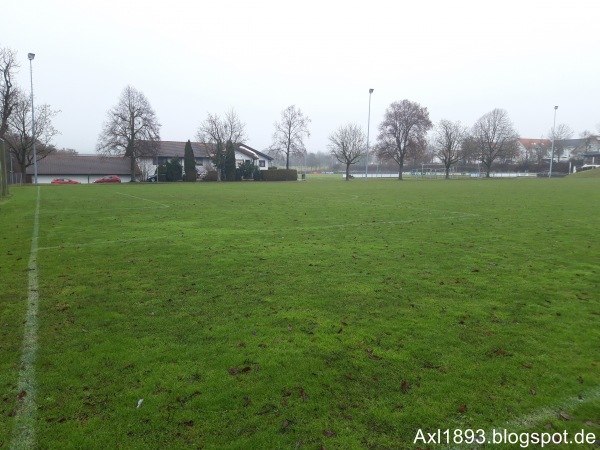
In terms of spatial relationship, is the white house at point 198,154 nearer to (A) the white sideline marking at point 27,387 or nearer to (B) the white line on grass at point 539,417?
(A) the white sideline marking at point 27,387

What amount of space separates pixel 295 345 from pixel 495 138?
8546 cm

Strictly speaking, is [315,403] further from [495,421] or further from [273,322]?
[273,322]

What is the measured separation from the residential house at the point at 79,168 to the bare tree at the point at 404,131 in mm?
45412

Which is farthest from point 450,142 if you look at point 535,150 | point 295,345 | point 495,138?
point 295,345

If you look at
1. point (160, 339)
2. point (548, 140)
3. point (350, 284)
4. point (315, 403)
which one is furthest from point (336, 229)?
point (548, 140)

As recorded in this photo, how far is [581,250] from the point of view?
31.3 ft

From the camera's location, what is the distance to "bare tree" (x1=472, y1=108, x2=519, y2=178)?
257ft

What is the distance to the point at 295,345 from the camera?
179 inches

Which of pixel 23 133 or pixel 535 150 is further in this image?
pixel 535 150

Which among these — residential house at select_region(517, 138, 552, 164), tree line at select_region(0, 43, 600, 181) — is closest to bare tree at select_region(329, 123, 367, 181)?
tree line at select_region(0, 43, 600, 181)

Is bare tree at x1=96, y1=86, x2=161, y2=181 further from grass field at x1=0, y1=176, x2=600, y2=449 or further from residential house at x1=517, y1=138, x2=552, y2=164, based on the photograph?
residential house at x1=517, y1=138, x2=552, y2=164

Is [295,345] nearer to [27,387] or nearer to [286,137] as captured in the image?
[27,387]

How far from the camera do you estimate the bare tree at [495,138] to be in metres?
78.3

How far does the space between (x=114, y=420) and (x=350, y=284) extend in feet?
14.3
